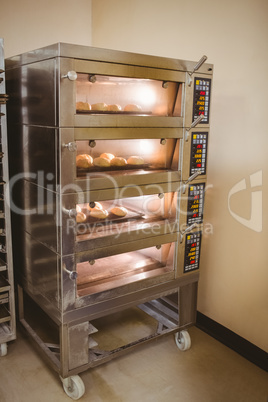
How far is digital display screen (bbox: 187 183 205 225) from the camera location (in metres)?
2.33

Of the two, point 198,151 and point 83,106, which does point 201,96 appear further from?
point 83,106

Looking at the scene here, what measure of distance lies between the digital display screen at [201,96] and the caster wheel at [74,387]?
1639mm

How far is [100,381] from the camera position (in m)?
2.26

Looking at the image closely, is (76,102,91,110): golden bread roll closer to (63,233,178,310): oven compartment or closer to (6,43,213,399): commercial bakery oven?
(6,43,213,399): commercial bakery oven

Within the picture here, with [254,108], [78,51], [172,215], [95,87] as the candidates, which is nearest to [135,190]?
[172,215]

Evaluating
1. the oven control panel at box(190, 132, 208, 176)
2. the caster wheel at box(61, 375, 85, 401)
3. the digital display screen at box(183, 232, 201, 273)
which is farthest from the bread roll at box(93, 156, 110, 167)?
the caster wheel at box(61, 375, 85, 401)

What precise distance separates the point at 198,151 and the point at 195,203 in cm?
33

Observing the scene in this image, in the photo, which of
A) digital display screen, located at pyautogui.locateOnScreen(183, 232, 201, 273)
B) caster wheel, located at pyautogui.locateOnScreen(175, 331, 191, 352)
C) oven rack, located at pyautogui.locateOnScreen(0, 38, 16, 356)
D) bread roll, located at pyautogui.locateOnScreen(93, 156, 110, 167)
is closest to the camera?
bread roll, located at pyautogui.locateOnScreen(93, 156, 110, 167)

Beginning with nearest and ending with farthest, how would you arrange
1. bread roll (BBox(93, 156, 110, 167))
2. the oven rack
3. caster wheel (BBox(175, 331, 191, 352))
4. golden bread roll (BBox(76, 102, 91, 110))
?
1. golden bread roll (BBox(76, 102, 91, 110))
2. bread roll (BBox(93, 156, 110, 167))
3. the oven rack
4. caster wheel (BBox(175, 331, 191, 352))

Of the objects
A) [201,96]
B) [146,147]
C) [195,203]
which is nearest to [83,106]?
[146,147]

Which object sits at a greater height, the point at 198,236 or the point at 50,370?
the point at 198,236

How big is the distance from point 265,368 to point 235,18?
223 centimetres

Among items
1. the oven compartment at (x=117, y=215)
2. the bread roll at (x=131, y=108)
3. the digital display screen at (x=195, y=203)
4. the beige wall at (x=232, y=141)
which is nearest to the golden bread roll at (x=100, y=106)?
the bread roll at (x=131, y=108)

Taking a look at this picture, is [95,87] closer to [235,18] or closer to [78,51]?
[78,51]
